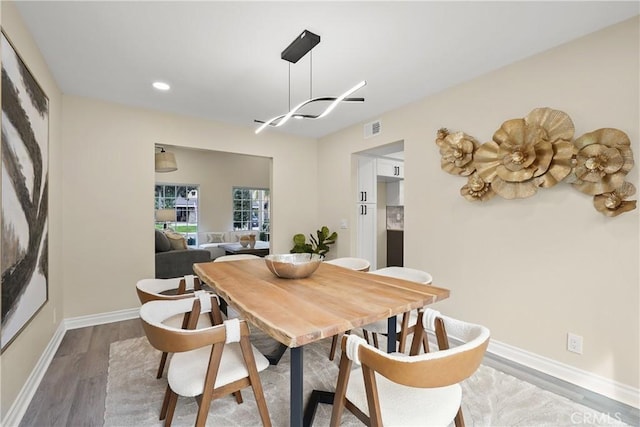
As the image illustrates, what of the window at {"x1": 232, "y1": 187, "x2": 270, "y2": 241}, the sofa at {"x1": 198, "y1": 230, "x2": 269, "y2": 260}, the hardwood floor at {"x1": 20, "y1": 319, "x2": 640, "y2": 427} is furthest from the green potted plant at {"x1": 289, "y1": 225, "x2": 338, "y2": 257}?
the window at {"x1": 232, "y1": 187, "x2": 270, "y2": 241}

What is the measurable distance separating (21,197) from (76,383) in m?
1.30

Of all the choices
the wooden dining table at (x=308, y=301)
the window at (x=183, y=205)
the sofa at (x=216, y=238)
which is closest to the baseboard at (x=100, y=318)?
the wooden dining table at (x=308, y=301)

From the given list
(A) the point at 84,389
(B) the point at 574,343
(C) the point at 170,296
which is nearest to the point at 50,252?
(A) the point at 84,389

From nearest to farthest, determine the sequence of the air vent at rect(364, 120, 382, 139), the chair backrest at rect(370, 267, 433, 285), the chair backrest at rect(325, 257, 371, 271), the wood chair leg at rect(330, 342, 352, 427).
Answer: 1. the wood chair leg at rect(330, 342, 352, 427)
2. the chair backrest at rect(370, 267, 433, 285)
3. the chair backrest at rect(325, 257, 371, 271)
4. the air vent at rect(364, 120, 382, 139)

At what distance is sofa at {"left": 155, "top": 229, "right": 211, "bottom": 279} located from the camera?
409cm

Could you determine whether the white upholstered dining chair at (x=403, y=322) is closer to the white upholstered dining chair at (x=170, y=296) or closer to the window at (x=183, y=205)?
the white upholstered dining chair at (x=170, y=296)

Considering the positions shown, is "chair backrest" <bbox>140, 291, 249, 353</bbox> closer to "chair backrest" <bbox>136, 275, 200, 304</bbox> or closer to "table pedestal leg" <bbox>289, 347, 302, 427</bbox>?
"table pedestal leg" <bbox>289, 347, 302, 427</bbox>

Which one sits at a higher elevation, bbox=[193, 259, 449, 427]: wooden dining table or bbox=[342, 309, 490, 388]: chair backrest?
bbox=[193, 259, 449, 427]: wooden dining table

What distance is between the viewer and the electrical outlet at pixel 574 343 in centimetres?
205

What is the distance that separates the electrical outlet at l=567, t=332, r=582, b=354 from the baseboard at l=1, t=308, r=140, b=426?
3480 millimetres

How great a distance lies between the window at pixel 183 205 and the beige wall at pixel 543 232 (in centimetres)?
636

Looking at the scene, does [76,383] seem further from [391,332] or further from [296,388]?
[391,332]

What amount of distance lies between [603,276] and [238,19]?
2.92 meters

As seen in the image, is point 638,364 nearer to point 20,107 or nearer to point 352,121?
Answer: point 352,121
